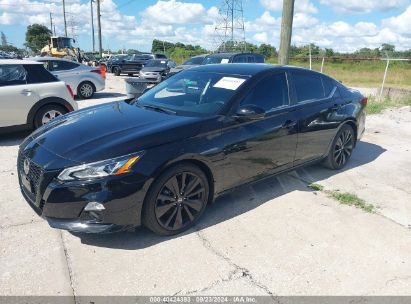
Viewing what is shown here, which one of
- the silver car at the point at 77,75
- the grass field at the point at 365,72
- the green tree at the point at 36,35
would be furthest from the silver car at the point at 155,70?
the green tree at the point at 36,35

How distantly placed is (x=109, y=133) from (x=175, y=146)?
648mm

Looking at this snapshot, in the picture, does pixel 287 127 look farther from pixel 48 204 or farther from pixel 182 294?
pixel 48 204

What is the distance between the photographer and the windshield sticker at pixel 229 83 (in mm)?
4131

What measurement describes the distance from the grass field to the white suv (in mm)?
20763

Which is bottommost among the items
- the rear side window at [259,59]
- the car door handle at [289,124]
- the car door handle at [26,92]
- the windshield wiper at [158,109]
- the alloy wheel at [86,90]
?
the alloy wheel at [86,90]

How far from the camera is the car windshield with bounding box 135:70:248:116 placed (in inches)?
158

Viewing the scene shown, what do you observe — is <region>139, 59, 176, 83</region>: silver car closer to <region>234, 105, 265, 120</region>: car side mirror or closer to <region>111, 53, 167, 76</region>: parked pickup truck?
<region>111, 53, 167, 76</region>: parked pickup truck

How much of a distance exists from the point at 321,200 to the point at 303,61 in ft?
97.8

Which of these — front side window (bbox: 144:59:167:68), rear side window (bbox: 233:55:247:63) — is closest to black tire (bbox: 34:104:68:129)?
rear side window (bbox: 233:55:247:63)

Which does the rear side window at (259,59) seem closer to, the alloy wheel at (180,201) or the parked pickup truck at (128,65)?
the alloy wheel at (180,201)

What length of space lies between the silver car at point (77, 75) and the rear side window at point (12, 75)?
201 inches

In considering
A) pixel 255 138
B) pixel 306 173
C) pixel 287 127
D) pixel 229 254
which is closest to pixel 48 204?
pixel 229 254

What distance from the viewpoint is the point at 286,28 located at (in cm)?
884

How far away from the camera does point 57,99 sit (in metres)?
7.24
